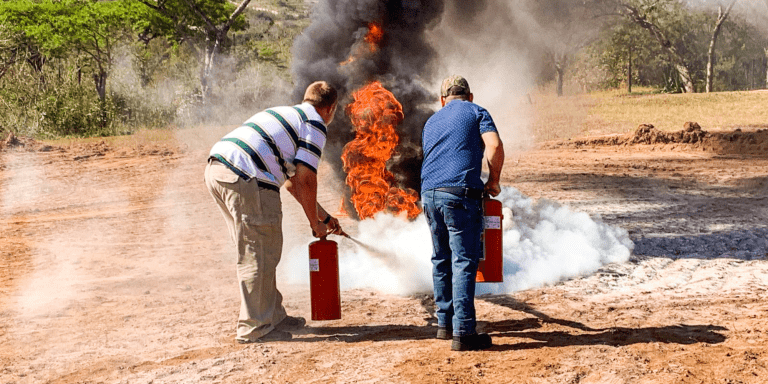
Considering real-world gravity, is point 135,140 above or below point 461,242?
above

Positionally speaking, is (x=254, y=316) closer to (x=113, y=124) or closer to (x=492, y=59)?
(x=492, y=59)

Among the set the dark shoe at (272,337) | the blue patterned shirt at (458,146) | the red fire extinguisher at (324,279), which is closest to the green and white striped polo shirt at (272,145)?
the red fire extinguisher at (324,279)

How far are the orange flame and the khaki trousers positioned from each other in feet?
9.94

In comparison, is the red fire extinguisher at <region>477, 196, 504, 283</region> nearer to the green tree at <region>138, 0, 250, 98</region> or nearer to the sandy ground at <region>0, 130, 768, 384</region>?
the sandy ground at <region>0, 130, 768, 384</region>

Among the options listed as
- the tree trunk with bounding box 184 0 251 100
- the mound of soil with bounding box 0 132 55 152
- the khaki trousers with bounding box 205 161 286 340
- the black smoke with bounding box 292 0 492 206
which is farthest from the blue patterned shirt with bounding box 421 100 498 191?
the tree trunk with bounding box 184 0 251 100

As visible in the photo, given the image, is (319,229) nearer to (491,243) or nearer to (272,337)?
(272,337)

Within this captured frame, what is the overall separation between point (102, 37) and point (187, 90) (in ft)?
11.6

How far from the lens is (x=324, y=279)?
484 cm

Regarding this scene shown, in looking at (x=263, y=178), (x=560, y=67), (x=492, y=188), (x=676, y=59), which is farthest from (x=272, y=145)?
(x=676, y=59)

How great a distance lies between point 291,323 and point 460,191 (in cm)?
172

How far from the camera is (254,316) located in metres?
4.72

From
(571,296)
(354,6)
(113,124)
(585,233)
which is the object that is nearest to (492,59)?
(354,6)

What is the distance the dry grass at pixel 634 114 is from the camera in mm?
20844

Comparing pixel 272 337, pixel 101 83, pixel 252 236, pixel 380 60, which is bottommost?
pixel 272 337
